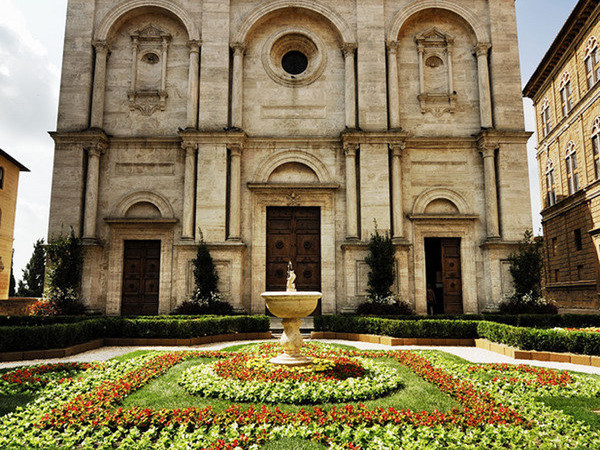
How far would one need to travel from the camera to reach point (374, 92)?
72.4ft

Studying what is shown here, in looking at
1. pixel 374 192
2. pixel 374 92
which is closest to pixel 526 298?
pixel 374 192

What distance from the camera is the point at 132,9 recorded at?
906 inches

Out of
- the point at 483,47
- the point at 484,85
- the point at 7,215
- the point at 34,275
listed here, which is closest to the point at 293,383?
the point at 484,85

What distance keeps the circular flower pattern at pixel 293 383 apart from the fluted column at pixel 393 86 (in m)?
14.7

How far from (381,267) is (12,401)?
1465 centimetres

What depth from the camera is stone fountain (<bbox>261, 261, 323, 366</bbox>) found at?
9.99m

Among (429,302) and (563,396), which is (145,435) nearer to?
(563,396)

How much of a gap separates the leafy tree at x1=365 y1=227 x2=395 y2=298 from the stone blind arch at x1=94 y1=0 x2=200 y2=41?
13929mm

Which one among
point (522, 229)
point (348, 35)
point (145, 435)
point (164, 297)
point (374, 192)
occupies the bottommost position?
point (145, 435)

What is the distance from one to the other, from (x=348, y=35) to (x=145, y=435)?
2129 cm

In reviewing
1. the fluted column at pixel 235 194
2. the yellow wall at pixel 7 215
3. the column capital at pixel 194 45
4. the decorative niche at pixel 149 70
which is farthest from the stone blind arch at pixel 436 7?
the yellow wall at pixel 7 215

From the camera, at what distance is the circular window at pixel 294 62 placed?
23.7 meters

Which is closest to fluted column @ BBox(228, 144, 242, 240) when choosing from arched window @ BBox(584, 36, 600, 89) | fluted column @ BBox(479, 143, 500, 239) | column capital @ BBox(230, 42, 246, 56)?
column capital @ BBox(230, 42, 246, 56)

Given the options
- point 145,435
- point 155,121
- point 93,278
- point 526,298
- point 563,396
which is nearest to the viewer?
point 145,435
